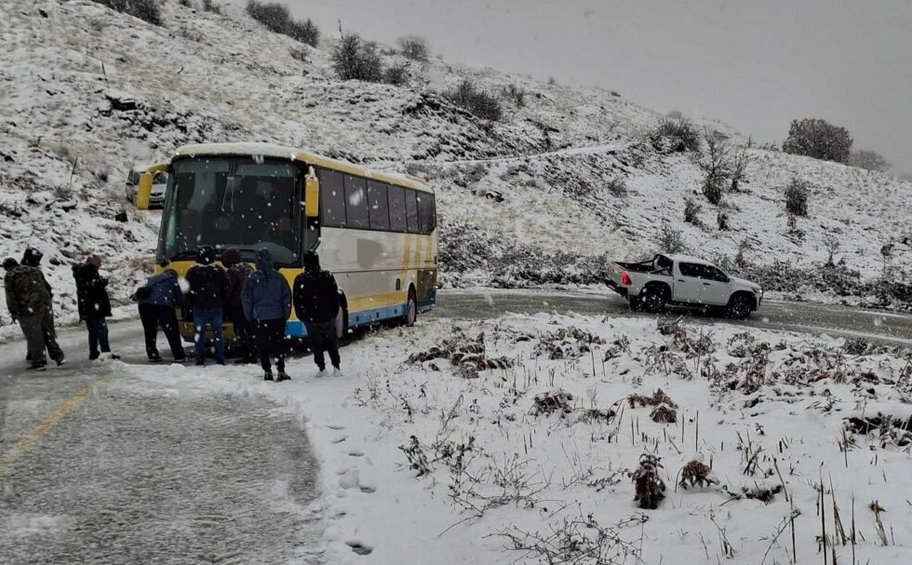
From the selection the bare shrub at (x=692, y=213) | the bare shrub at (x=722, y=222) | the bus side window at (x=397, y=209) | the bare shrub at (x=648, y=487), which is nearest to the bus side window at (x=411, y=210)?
the bus side window at (x=397, y=209)

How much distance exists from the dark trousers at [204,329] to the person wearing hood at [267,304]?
54.2 inches

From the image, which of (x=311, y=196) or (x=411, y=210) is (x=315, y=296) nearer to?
(x=311, y=196)

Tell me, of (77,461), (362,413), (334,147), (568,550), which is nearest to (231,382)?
(362,413)

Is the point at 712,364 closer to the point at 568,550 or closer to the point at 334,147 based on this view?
the point at 568,550

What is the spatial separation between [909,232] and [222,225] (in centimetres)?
5561

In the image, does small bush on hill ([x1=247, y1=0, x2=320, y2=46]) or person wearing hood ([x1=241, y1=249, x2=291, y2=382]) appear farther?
small bush on hill ([x1=247, y1=0, x2=320, y2=46])

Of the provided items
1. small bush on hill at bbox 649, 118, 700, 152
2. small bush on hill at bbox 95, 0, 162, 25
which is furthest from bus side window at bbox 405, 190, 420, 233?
small bush on hill at bbox 649, 118, 700, 152

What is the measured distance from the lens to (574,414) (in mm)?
7074

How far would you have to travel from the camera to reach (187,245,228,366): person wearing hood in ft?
34.4

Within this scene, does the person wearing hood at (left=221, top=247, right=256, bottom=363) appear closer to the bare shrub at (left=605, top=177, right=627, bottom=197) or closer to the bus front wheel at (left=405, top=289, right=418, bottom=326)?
the bus front wheel at (left=405, top=289, right=418, bottom=326)

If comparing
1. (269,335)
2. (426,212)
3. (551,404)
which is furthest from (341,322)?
(551,404)

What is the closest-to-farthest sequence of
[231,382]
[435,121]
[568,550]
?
[568,550] < [231,382] < [435,121]

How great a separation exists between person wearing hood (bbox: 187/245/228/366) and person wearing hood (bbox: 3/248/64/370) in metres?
2.17

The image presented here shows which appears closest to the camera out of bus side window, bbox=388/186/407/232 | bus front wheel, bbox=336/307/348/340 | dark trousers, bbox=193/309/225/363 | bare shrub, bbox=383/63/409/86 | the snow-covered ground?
the snow-covered ground
